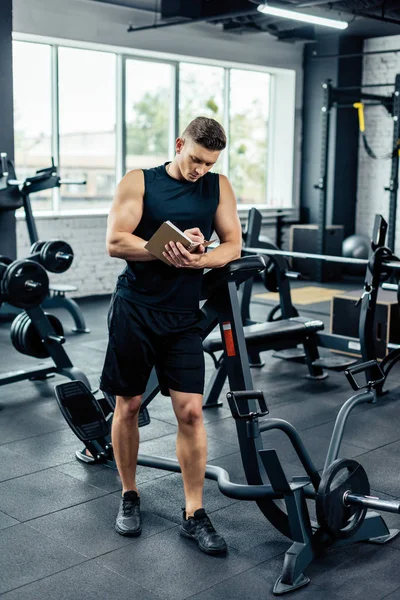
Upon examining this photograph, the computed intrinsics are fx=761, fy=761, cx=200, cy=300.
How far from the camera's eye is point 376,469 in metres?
3.16

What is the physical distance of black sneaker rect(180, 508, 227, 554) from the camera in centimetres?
238

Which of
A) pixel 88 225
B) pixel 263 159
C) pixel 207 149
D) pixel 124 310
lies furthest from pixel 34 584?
pixel 263 159

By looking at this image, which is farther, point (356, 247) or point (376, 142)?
point (376, 142)

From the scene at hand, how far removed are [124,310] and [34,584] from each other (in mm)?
857

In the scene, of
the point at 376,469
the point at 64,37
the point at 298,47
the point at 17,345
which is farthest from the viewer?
the point at 298,47

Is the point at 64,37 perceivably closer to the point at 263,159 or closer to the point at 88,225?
the point at 88,225

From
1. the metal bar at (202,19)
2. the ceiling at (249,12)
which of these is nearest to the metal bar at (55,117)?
the ceiling at (249,12)

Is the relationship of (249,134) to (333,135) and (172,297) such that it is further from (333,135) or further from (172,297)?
(172,297)

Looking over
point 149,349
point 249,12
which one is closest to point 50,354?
point 149,349

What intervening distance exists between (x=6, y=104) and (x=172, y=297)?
420 centimetres

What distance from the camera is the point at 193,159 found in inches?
90.8

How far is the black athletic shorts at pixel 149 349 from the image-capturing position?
2.42 meters

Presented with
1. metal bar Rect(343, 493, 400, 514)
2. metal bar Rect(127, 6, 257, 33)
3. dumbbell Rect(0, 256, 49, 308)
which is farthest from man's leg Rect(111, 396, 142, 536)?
metal bar Rect(127, 6, 257, 33)

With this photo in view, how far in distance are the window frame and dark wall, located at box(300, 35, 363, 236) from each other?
18cm
